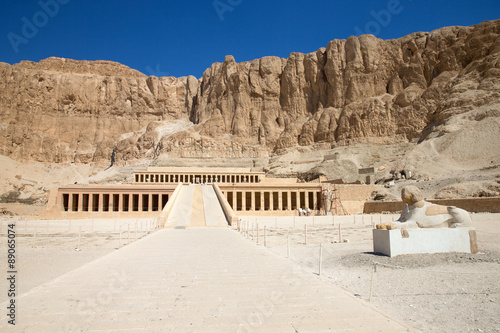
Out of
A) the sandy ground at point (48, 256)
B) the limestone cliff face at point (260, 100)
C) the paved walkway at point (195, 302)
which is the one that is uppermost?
the limestone cliff face at point (260, 100)

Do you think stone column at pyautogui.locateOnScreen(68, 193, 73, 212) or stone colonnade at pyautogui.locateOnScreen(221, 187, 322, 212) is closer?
stone column at pyautogui.locateOnScreen(68, 193, 73, 212)

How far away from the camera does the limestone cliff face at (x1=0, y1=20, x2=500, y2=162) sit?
8562 cm

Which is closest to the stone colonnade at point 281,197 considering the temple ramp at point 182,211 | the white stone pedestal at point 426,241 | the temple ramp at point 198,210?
the temple ramp at point 198,210

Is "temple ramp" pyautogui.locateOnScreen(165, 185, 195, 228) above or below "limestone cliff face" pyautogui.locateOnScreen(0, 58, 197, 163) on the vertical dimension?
below

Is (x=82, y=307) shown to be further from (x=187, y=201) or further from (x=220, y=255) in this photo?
(x=187, y=201)

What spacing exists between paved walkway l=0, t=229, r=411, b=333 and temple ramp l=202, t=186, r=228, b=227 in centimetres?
1671

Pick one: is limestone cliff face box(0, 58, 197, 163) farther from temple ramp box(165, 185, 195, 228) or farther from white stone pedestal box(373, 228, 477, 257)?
white stone pedestal box(373, 228, 477, 257)

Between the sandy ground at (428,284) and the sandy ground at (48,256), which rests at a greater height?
the sandy ground at (428,284)

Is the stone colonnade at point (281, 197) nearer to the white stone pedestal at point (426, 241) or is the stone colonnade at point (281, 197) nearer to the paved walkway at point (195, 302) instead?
the white stone pedestal at point (426, 241)

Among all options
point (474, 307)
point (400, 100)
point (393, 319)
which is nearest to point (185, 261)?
point (393, 319)

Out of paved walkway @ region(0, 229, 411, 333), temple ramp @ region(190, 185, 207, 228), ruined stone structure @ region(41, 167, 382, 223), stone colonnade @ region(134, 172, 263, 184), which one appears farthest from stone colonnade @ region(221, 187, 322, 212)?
paved walkway @ region(0, 229, 411, 333)

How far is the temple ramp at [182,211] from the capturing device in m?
26.9

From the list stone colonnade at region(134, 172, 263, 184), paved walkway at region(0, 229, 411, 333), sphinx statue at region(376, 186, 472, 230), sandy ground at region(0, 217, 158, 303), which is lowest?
sandy ground at region(0, 217, 158, 303)

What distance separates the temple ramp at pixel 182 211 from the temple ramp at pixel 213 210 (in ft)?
4.60
